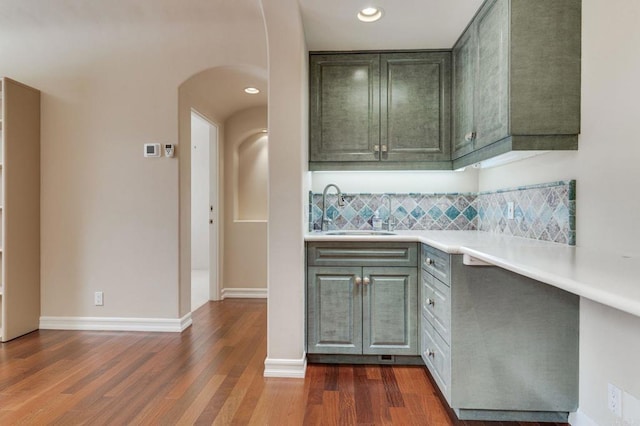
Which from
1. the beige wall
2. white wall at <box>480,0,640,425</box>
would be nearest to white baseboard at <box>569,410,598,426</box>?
white wall at <box>480,0,640,425</box>

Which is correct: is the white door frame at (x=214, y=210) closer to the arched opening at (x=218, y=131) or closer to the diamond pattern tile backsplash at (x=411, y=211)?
the arched opening at (x=218, y=131)

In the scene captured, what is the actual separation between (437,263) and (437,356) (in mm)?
519

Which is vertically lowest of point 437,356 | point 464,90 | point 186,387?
point 186,387

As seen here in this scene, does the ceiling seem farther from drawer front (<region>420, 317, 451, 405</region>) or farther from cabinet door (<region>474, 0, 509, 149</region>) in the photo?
drawer front (<region>420, 317, 451, 405</region>)

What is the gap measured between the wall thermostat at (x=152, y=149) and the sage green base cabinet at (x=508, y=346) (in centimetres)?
253

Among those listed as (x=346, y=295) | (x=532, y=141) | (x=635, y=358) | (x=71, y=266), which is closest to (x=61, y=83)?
(x=71, y=266)

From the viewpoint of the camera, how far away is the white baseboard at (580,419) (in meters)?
1.63

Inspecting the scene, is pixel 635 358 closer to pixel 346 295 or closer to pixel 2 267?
pixel 346 295

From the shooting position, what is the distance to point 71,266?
3.15 meters

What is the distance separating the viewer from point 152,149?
121 inches

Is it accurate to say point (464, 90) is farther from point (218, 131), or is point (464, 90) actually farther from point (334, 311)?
point (218, 131)

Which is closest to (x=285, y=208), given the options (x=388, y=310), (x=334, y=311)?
(x=334, y=311)

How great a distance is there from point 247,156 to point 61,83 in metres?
2.01

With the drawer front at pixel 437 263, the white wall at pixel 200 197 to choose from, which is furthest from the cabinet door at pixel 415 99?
the white wall at pixel 200 197
